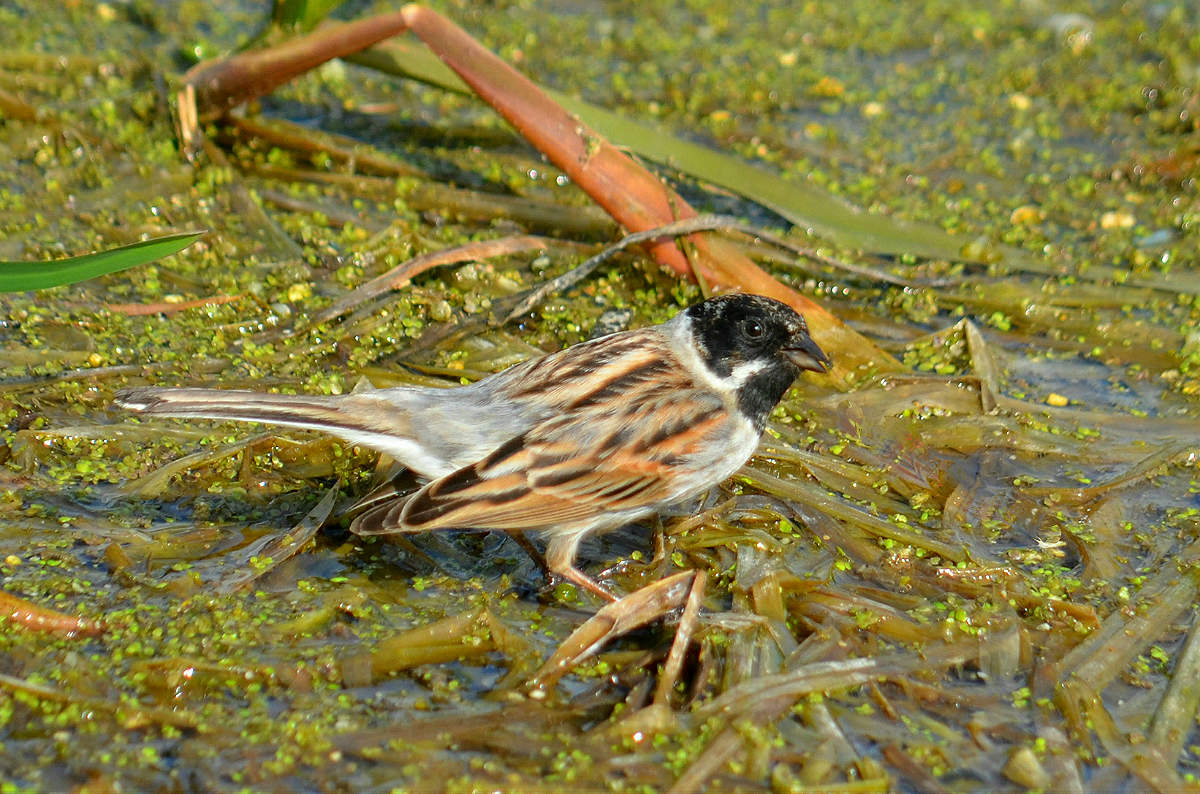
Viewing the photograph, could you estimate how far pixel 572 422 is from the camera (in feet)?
15.6

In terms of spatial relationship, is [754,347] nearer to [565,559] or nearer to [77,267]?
[565,559]

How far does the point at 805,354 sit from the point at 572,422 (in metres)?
1.04

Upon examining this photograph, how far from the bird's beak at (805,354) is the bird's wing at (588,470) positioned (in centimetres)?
39

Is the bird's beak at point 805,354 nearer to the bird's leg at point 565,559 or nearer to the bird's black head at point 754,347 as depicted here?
the bird's black head at point 754,347

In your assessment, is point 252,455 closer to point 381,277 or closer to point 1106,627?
point 381,277

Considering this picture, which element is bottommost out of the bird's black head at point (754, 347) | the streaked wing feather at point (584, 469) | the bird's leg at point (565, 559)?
the bird's leg at point (565, 559)

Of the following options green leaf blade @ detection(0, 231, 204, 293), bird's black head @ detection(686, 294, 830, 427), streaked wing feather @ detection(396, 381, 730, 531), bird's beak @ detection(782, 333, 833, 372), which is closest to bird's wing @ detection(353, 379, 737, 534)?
streaked wing feather @ detection(396, 381, 730, 531)

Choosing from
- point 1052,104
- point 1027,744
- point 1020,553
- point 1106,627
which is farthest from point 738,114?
point 1027,744

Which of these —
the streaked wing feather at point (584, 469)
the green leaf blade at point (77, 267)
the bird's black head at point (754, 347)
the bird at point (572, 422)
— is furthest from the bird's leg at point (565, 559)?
the green leaf blade at point (77, 267)

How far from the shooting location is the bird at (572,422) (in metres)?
4.44

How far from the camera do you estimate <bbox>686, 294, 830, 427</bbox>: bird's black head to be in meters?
5.08

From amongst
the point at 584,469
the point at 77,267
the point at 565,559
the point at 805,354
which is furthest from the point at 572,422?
the point at 77,267

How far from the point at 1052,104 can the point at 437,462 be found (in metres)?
6.50

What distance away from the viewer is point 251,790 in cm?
365
